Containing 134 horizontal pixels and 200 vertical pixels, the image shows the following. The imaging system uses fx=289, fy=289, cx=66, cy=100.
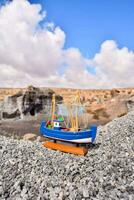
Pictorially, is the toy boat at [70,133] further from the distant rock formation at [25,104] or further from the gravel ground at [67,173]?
the distant rock formation at [25,104]

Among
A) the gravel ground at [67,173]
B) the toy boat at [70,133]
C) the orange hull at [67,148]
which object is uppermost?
the toy boat at [70,133]

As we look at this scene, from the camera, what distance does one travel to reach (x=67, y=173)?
1630cm

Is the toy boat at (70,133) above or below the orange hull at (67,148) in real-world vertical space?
above

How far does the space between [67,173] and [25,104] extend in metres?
55.9

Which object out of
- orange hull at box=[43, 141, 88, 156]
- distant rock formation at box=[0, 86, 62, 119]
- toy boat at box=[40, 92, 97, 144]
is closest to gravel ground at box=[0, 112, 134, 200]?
orange hull at box=[43, 141, 88, 156]

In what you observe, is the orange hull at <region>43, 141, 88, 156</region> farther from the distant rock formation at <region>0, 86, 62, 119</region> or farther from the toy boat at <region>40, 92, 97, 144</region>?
the distant rock formation at <region>0, 86, 62, 119</region>

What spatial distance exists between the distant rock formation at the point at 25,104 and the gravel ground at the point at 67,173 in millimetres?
49767

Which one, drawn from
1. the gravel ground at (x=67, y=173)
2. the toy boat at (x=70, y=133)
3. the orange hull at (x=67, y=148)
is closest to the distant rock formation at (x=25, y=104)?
the toy boat at (x=70, y=133)

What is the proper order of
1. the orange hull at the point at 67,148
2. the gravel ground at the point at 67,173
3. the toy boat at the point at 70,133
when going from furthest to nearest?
the toy boat at the point at 70,133, the orange hull at the point at 67,148, the gravel ground at the point at 67,173

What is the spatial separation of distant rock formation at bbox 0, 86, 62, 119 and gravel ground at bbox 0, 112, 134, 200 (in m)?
49.8

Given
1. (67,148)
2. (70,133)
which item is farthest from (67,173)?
(70,133)

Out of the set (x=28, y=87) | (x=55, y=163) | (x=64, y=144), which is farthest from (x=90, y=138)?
(x=28, y=87)

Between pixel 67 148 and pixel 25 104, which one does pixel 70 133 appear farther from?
pixel 25 104

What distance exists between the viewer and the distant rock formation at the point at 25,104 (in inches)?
2793
